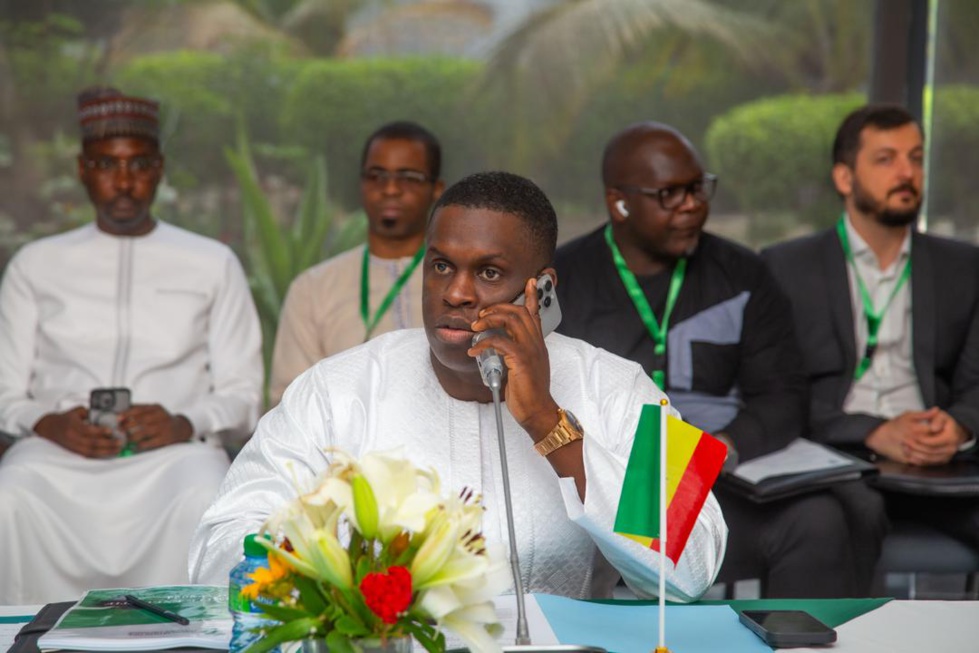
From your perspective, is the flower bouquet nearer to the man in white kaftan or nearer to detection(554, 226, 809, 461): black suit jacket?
the man in white kaftan

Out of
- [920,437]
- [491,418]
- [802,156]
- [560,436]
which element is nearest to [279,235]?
[802,156]

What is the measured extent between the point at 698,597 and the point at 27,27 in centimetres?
447

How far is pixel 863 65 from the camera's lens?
5.95 meters

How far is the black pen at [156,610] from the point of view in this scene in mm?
2209

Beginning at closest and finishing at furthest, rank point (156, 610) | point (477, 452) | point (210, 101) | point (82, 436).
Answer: point (156, 610)
point (477, 452)
point (82, 436)
point (210, 101)

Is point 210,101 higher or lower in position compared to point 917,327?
higher

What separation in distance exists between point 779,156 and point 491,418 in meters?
3.68

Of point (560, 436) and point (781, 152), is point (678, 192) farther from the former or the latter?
point (560, 436)

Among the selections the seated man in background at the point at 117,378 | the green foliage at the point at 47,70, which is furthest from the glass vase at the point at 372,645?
the green foliage at the point at 47,70

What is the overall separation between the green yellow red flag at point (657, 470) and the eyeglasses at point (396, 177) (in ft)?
9.67

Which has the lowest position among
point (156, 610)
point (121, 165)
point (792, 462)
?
point (156, 610)

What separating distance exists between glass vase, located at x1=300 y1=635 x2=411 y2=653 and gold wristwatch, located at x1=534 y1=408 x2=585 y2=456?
3.04 feet

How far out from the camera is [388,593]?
64.5 inches

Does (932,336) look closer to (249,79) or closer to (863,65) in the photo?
(863,65)
